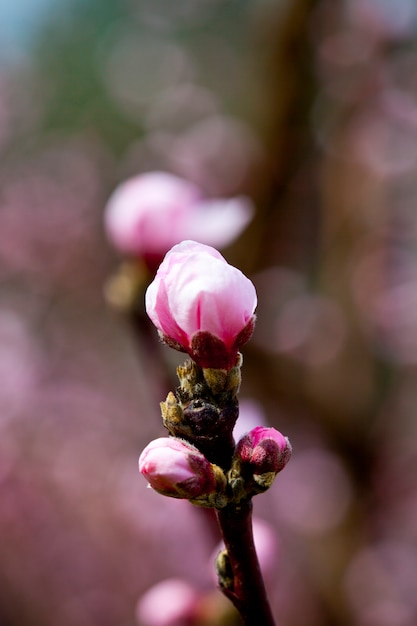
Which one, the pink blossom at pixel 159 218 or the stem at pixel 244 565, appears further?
the pink blossom at pixel 159 218

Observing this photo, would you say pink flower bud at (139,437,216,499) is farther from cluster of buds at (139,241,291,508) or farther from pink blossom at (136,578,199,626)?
pink blossom at (136,578,199,626)

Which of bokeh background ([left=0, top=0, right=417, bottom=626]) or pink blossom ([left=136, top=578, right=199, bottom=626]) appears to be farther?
bokeh background ([left=0, top=0, right=417, bottom=626])

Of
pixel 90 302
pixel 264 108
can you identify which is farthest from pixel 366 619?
pixel 90 302

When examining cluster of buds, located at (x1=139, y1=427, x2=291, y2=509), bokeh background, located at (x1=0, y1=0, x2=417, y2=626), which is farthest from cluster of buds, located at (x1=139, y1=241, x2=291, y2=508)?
bokeh background, located at (x1=0, y1=0, x2=417, y2=626)

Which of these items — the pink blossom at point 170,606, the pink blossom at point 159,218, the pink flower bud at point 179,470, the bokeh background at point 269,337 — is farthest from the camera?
the bokeh background at point 269,337

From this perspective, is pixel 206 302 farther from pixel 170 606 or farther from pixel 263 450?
pixel 170 606

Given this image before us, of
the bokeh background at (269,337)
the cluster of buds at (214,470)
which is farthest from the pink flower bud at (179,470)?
the bokeh background at (269,337)

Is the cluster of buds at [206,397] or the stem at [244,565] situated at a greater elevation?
the cluster of buds at [206,397]

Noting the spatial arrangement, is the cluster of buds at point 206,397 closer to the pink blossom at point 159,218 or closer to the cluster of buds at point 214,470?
the cluster of buds at point 214,470
